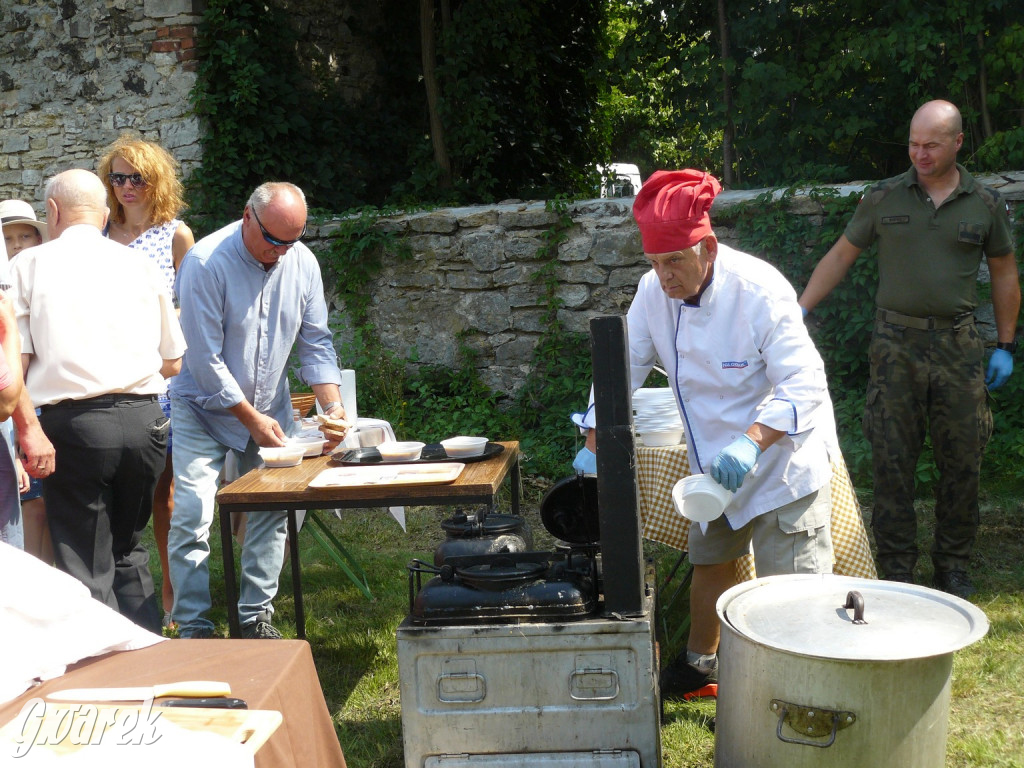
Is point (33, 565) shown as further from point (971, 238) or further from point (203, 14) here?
point (203, 14)

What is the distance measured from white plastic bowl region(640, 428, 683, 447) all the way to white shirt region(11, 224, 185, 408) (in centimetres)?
186

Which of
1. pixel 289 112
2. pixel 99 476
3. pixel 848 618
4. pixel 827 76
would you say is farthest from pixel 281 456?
pixel 289 112

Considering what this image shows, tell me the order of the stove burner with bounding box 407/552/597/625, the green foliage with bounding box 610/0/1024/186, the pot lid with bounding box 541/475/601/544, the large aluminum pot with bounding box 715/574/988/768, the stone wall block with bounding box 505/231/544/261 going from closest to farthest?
the large aluminum pot with bounding box 715/574/988/768 → the stove burner with bounding box 407/552/597/625 → the pot lid with bounding box 541/475/601/544 → the green foliage with bounding box 610/0/1024/186 → the stone wall block with bounding box 505/231/544/261

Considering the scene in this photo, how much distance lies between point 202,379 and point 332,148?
5402mm

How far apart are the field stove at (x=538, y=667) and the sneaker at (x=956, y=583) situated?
2492 millimetres

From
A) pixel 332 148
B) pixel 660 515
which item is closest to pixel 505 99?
pixel 332 148

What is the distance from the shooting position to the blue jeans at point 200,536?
3705mm

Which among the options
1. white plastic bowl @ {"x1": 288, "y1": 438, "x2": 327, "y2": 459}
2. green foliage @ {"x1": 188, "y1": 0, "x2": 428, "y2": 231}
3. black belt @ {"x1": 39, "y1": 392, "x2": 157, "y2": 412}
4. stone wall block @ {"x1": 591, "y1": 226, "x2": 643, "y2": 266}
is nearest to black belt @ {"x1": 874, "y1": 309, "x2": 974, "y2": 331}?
white plastic bowl @ {"x1": 288, "y1": 438, "x2": 327, "y2": 459}

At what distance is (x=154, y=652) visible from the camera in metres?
2.02

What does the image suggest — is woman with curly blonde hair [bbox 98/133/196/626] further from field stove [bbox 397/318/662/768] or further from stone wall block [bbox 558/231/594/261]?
stone wall block [bbox 558/231/594/261]

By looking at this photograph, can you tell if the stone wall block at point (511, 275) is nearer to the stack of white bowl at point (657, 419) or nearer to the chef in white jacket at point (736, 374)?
the stack of white bowl at point (657, 419)

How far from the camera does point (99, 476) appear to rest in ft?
11.1

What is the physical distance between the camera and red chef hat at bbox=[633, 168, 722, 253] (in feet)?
8.87

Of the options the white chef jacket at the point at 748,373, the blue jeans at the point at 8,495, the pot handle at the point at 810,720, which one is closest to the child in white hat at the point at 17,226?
the blue jeans at the point at 8,495
